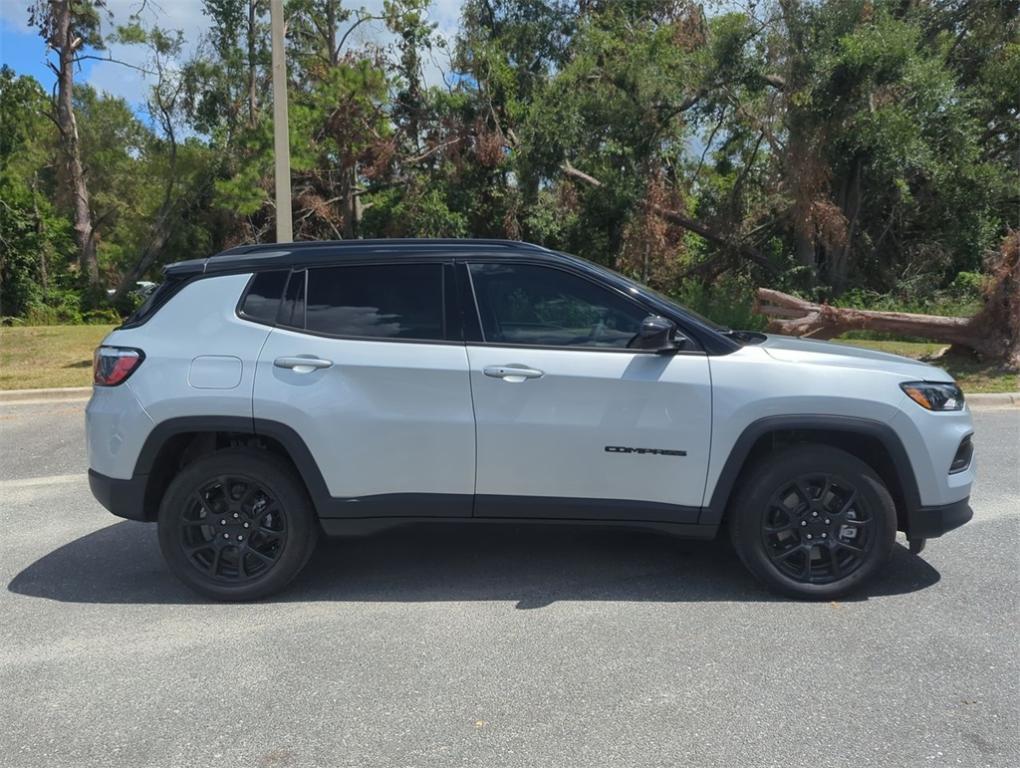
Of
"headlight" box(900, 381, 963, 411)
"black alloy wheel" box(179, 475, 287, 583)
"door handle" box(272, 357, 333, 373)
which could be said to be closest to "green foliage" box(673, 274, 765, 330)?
"headlight" box(900, 381, 963, 411)

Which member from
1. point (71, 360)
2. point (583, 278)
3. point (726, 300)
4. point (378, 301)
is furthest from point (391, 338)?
point (726, 300)

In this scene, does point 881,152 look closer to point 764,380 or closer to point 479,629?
point 764,380

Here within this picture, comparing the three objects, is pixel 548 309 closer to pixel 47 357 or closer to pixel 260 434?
pixel 260 434

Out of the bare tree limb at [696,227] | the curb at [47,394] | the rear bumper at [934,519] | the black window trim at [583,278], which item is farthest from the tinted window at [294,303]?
the bare tree limb at [696,227]

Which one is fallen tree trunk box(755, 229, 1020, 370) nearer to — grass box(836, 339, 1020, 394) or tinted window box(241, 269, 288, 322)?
grass box(836, 339, 1020, 394)

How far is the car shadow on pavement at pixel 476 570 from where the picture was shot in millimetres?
4477

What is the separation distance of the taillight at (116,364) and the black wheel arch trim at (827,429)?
3033mm

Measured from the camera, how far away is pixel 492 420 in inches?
165

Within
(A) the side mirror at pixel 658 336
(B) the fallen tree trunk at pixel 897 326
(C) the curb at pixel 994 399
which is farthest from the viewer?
(B) the fallen tree trunk at pixel 897 326

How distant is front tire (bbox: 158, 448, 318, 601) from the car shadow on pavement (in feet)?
0.73

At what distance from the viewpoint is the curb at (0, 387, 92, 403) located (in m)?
11.3

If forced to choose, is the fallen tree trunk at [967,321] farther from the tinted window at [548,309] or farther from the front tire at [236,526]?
the front tire at [236,526]

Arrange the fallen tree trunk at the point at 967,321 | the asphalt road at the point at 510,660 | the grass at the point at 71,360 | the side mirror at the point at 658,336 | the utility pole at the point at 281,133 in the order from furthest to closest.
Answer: the fallen tree trunk at the point at 967,321 → the grass at the point at 71,360 → the utility pole at the point at 281,133 → the side mirror at the point at 658,336 → the asphalt road at the point at 510,660

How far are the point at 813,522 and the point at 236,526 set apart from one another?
2956 millimetres
